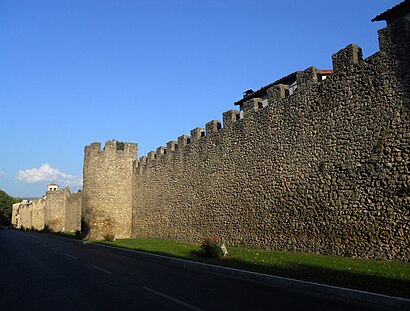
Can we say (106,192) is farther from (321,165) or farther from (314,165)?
(321,165)

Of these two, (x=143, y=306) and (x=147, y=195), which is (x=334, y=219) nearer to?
(x=143, y=306)

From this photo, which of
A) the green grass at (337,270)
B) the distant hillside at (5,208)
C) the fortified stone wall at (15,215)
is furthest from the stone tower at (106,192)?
the distant hillside at (5,208)

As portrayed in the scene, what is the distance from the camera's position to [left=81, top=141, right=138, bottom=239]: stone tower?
1160 inches

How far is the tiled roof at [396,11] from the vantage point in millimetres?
19484

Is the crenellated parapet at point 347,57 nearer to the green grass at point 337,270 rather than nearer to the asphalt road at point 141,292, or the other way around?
the green grass at point 337,270

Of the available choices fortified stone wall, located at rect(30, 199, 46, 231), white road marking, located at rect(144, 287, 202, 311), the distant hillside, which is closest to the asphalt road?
white road marking, located at rect(144, 287, 202, 311)

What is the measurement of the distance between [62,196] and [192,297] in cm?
4807

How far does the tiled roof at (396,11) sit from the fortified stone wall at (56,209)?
40.7 m

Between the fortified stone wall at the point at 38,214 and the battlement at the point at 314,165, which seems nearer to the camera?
the battlement at the point at 314,165

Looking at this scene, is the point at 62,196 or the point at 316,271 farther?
the point at 62,196

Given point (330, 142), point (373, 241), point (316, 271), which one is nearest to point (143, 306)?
point (316, 271)

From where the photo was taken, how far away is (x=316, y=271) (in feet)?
32.1

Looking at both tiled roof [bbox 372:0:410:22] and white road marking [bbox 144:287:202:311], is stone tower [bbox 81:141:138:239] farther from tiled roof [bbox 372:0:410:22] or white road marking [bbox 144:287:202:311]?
white road marking [bbox 144:287:202:311]

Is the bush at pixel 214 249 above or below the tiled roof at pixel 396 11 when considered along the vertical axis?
below
